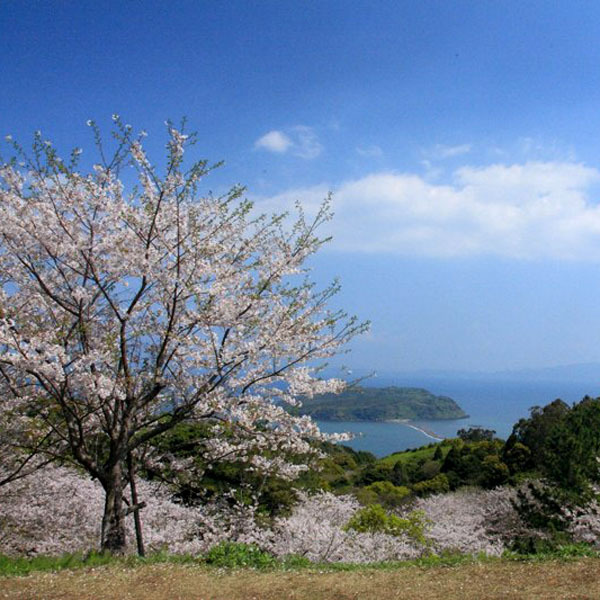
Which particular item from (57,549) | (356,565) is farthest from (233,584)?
(57,549)

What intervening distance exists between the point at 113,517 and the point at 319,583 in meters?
3.21

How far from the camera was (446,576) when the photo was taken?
21.1ft

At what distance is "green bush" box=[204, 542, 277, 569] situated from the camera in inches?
268

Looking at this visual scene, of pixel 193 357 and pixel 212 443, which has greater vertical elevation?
pixel 193 357

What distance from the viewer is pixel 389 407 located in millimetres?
141125

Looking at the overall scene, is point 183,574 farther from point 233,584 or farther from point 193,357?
point 193,357

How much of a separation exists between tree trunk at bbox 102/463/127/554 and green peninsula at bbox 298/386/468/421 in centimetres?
11676

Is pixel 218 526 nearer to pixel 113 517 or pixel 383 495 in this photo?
pixel 113 517

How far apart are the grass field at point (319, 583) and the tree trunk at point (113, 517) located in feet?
2.59

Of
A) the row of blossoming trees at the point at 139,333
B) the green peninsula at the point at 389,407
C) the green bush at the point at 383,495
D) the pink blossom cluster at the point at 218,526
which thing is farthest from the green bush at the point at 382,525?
the green peninsula at the point at 389,407

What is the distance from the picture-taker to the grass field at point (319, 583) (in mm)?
5742

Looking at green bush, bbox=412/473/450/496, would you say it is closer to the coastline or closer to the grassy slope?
the grassy slope

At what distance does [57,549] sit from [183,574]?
5.32 meters

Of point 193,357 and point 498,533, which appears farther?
point 498,533
